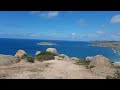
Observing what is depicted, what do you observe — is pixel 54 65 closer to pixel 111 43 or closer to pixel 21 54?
pixel 21 54

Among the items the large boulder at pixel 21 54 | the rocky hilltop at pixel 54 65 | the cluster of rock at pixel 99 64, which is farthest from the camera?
the large boulder at pixel 21 54

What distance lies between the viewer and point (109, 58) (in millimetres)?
10320

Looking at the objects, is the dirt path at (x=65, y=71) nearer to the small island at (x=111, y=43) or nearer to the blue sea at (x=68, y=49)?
the blue sea at (x=68, y=49)

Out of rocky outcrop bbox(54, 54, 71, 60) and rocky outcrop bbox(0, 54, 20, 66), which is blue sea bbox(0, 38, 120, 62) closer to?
rocky outcrop bbox(54, 54, 71, 60)

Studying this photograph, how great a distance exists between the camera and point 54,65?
984 centimetres

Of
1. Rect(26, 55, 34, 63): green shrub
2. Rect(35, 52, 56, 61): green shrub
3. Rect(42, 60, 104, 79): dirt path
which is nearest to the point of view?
Rect(42, 60, 104, 79): dirt path

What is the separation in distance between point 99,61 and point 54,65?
75.4 inches

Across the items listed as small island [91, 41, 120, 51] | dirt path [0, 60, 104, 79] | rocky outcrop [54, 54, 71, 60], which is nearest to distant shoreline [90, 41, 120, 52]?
small island [91, 41, 120, 51]

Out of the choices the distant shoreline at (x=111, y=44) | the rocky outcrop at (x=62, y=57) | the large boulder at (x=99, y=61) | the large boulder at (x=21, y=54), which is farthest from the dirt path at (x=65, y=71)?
the large boulder at (x=21, y=54)

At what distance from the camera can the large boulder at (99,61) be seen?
970 cm

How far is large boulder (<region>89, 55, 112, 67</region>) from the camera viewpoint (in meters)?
9.70
